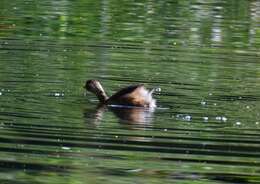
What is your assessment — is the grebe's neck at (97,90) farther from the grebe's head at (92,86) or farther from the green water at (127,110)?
the green water at (127,110)

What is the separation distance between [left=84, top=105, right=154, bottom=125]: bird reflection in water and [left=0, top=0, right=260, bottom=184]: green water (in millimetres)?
19

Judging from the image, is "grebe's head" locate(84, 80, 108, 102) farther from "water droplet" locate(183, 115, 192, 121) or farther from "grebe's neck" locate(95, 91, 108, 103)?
"water droplet" locate(183, 115, 192, 121)

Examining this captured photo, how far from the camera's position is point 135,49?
62.6ft

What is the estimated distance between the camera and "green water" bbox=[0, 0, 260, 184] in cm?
995

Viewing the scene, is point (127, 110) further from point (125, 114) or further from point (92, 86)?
point (92, 86)

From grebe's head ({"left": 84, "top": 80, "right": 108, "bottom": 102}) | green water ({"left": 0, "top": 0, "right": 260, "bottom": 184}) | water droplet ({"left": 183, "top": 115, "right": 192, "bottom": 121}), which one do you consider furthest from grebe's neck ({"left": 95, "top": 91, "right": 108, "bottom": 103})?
water droplet ({"left": 183, "top": 115, "right": 192, "bottom": 121})

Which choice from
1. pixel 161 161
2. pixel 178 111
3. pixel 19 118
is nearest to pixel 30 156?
pixel 161 161

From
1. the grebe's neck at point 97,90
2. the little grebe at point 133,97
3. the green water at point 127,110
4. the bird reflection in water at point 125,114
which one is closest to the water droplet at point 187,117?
the green water at point 127,110

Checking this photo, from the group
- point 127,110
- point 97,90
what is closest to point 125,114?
point 127,110

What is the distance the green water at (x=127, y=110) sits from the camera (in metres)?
9.95

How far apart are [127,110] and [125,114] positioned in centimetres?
Answer: 40

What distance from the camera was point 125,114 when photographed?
1307 centimetres

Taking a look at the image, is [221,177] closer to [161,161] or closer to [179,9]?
[161,161]

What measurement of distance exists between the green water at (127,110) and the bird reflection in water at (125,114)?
19mm
